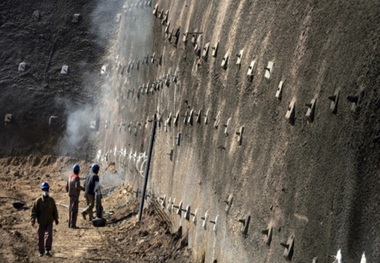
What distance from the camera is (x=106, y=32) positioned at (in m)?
24.9

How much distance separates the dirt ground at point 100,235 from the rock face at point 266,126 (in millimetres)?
510

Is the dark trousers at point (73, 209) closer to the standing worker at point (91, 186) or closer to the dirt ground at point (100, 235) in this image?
the dirt ground at point (100, 235)

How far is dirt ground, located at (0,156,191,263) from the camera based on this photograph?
13016mm

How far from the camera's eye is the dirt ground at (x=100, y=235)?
13016mm

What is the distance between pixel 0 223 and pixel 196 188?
6060 millimetres

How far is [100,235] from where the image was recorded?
15.4 m

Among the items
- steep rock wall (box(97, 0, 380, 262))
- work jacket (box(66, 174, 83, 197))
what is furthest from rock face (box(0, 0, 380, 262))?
work jacket (box(66, 174, 83, 197))

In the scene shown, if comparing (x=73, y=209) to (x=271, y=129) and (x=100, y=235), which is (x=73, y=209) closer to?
(x=100, y=235)

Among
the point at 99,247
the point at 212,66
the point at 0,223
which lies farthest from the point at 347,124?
the point at 0,223

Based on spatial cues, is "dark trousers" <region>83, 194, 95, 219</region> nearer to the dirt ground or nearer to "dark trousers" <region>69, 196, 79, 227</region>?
the dirt ground

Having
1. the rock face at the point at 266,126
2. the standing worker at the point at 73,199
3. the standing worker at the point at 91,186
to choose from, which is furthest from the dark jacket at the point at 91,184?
the rock face at the point at 266,126

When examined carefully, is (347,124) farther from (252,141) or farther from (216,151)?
(216,151)

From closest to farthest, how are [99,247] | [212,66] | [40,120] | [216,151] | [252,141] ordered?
[252,141]
[216,151]
[212,66]
[99,247]
[40,120]

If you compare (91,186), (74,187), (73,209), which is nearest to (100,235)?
(73,209)
